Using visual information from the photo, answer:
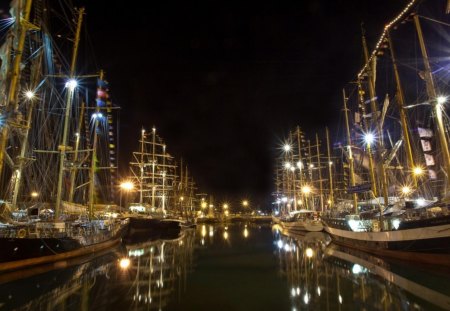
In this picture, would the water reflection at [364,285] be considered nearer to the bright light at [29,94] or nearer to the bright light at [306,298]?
the bright light at [306,298]

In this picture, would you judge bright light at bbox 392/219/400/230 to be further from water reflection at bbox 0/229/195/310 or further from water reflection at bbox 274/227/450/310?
water reflection at bbox 0/229/195/310

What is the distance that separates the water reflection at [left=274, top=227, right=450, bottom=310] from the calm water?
0.10ft

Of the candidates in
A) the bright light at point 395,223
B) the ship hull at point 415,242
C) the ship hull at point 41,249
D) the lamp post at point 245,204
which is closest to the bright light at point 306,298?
the ship hull at point 415,242

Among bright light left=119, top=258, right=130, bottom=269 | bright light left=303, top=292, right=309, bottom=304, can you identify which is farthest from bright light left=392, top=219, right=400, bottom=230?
bright light left=119, top=258, right=130, bottom=269

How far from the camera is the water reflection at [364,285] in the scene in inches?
410

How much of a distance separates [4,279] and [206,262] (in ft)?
36.7

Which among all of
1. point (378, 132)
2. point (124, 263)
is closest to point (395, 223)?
point (378, 132)

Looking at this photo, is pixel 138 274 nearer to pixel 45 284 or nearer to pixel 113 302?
pixel 45 284

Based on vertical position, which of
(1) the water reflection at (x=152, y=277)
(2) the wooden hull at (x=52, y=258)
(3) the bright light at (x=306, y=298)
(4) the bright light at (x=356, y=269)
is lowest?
(4) the bright light at (x=356, y=269)

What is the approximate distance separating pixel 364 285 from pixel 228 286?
5876 mm

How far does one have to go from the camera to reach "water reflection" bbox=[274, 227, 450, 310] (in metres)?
10.4

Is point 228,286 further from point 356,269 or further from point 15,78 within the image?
point 15,78

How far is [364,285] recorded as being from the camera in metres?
13.2

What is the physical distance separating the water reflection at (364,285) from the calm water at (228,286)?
30 mm
